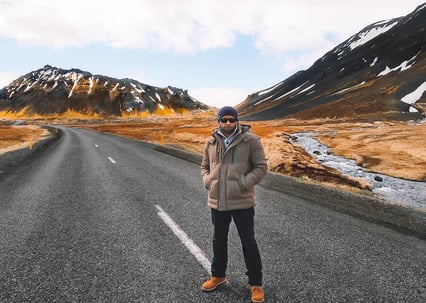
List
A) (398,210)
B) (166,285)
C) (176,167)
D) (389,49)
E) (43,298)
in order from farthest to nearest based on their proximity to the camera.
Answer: (389,49)
(176,167)
(398,210)
(166,285)
(43,298)

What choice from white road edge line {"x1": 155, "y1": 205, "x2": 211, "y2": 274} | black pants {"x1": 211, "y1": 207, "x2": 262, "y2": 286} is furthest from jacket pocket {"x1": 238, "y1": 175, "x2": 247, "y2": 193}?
white road edge line {"x1": 155, "y1": 205, "x2": 211, "y2": 274}

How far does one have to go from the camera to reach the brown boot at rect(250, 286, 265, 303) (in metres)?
3.83

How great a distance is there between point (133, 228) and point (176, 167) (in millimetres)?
8502

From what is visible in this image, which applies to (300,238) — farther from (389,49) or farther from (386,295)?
(389,49)

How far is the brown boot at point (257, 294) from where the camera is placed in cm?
383

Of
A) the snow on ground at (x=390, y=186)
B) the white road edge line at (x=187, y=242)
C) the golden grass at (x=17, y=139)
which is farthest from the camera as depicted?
the golden grass at (x=17, y=139)

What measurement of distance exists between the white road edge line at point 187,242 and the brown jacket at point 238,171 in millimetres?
1294

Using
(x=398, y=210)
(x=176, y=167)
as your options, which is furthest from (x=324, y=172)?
(x=398, y=210)

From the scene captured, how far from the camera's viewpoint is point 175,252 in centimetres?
520

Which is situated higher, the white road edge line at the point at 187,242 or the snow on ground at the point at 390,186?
the white road edge line at the point at 187,242

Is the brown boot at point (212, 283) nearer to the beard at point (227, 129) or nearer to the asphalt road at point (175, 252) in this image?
the asphalt road at point (175, 252)

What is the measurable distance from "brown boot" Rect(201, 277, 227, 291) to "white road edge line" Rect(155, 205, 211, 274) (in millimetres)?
408

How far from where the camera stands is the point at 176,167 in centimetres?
1488

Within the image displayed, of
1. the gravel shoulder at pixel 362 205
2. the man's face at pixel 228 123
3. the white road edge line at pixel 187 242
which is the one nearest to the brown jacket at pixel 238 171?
the man's face at pixel 228 123
